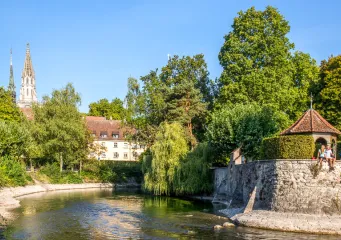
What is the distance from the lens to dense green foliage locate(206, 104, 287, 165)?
4194cm

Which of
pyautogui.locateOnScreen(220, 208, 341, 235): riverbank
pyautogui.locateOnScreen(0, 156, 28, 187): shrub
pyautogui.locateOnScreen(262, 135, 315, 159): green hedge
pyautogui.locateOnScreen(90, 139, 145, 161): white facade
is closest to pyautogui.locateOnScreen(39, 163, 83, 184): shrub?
pyautogui.locateOnScreen(0, 156, 28, 187): shrub

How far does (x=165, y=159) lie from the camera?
47656 mm

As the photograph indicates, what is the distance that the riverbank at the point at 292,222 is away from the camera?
24.1 meters

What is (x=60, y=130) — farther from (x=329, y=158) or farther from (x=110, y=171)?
(x=329, y=158)

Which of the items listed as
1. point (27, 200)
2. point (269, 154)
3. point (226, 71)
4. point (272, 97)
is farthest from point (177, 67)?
point (269, 154)

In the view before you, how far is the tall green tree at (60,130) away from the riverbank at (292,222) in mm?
37978

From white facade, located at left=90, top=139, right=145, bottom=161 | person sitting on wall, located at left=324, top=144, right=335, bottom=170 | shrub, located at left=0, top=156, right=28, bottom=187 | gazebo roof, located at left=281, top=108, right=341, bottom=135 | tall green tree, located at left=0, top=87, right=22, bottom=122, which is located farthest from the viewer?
white facade, located at left=90, top=139, right=145, bottom=161

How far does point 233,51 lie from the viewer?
174 feet

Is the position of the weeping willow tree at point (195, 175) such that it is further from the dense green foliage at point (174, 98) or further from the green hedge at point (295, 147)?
the green hedge at point (295, 147)

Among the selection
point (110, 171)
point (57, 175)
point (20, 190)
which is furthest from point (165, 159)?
point (110, 171)

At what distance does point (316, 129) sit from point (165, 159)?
20.2 metres

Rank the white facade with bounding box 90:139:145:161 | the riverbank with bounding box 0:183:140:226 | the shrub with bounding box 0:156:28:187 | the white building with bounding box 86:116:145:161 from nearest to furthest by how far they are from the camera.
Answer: the riverbank with bounding box 0:183:140:226, the shrub with bounding box 0:156:28:187, the white building with bounding box 86:116:145:161, the white facade with bounding box 90:139:145:161

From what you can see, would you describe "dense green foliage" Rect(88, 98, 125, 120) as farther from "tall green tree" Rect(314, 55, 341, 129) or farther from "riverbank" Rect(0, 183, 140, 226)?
"tall green tree" Rect(314, 55, 341, 129)

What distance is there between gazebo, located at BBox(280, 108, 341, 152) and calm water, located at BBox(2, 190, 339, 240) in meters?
8.65
